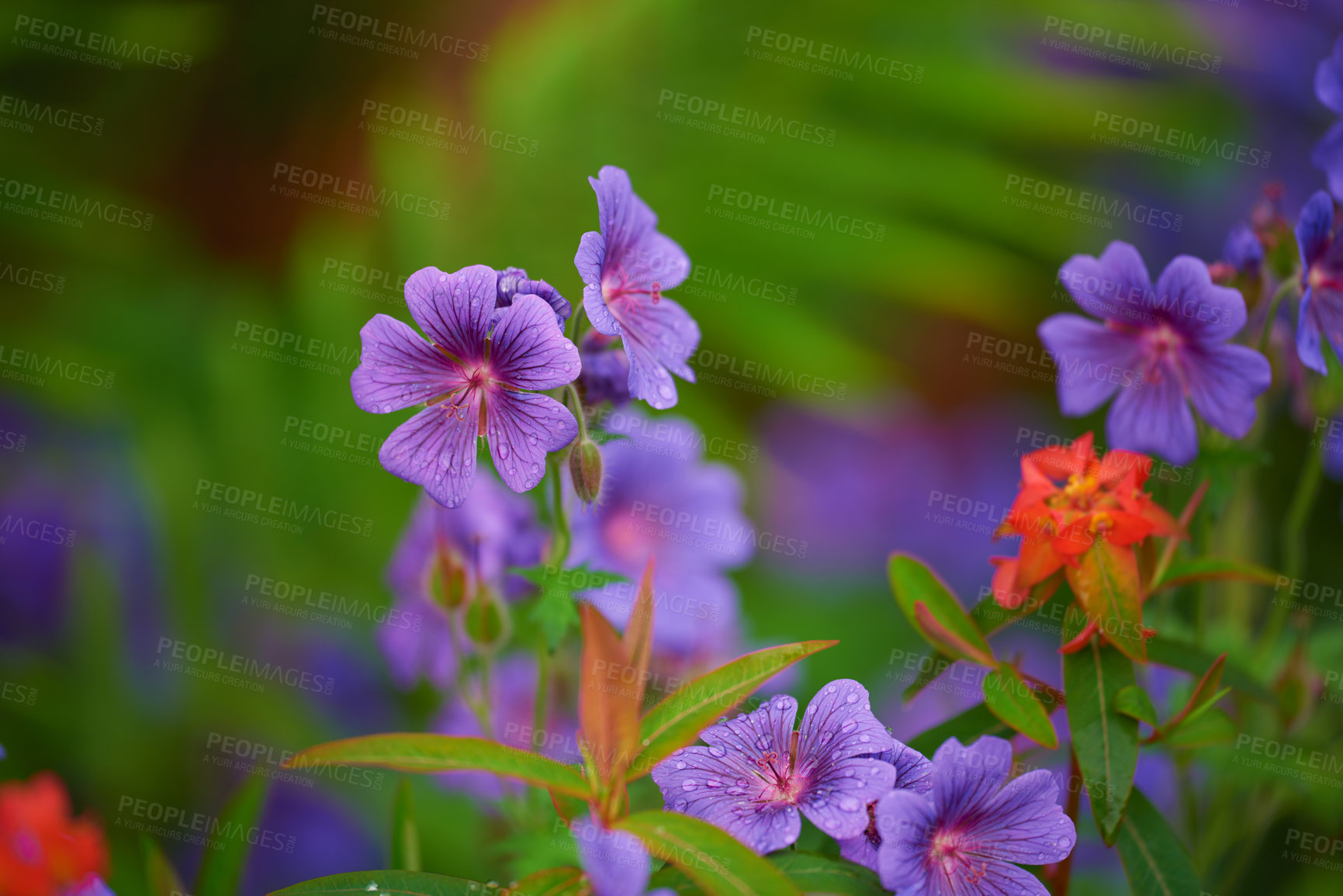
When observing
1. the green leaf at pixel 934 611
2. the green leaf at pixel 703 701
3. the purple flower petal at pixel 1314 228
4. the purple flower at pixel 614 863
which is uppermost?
the purple flower petal at pixel 1314 228

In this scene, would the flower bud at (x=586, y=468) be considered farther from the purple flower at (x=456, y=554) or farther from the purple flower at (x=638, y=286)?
the purple flower at (x=456, y=554)

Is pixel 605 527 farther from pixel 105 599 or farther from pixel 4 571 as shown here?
pixel 4 571

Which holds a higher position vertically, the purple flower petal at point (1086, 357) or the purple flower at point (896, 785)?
the purple flower petal at point (1086, 357)

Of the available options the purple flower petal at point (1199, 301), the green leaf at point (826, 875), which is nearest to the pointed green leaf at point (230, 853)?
the green leaf at point (826, 875)

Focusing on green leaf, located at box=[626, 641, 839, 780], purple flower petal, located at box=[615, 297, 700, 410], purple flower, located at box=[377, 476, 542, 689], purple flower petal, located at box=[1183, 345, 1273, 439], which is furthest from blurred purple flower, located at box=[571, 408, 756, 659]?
purple flower petal, located at box=[1183, 345, 1273, 439]

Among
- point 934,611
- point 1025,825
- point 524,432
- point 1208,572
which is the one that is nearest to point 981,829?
point 1025,825

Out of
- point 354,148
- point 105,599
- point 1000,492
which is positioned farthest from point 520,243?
point 1000,492

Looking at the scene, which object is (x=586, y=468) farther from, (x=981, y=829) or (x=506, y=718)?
(x=506, y=718)
